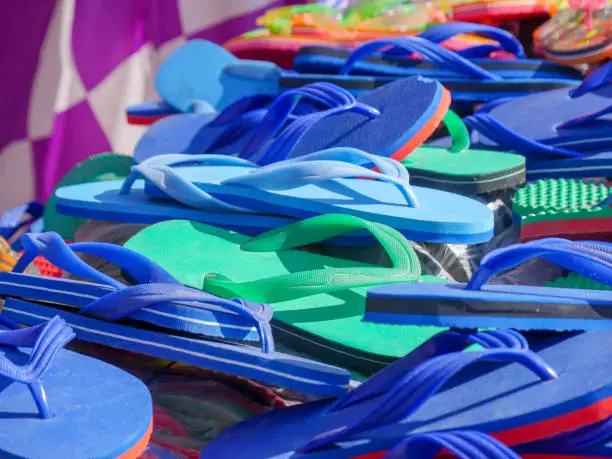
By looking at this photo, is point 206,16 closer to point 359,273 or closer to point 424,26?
point 424,26

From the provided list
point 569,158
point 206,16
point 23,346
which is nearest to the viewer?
point 23,346

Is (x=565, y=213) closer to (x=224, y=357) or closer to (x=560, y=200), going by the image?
(x=560, y=200)

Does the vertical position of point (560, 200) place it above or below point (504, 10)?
below

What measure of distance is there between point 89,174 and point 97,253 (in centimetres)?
44

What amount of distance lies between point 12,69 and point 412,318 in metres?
1.35

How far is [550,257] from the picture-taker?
51cm

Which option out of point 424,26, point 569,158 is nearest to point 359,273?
point 569,158

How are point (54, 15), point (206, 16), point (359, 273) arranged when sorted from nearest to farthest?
point (359, 273) < point (54, 15) < point (206, 16)

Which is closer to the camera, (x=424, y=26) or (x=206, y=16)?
(x=424, y=26)

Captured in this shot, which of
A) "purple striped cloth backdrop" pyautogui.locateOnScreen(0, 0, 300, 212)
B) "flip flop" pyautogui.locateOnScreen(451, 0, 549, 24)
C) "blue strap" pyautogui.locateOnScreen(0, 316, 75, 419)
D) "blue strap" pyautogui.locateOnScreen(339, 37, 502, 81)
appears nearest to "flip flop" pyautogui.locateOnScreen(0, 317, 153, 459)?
"blue strap" pyautogui.locateOnScreen(0, 316, 75, 419)

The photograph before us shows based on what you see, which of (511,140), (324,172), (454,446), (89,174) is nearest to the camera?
(454,446)

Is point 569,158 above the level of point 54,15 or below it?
below

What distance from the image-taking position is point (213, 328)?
0.54m

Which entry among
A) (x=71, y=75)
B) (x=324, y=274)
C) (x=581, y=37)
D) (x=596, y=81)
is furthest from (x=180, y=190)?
(x=71, y=75)
